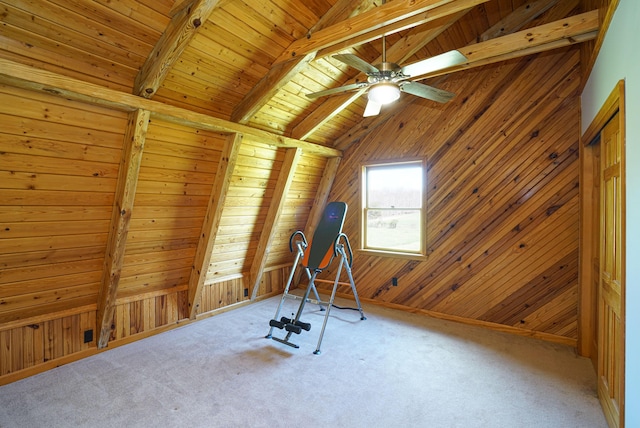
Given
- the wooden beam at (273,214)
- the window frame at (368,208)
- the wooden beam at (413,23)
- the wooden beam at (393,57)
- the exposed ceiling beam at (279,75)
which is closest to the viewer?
the wooden beam at (413,23)

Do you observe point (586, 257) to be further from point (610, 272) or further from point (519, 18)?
point (519, 18)

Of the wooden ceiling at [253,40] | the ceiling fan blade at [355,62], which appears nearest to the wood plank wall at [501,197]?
the wooden ceiling at [253,40]

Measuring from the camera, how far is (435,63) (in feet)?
7.00

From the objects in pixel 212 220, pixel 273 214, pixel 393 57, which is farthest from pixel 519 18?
pixel 212 220

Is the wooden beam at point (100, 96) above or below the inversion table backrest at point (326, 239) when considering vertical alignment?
above

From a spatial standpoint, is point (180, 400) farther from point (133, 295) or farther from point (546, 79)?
point (546, 79)

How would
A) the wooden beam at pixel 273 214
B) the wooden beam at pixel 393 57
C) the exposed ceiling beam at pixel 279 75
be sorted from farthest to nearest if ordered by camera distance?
the wooden beam at pixel 273 214 < the wooden beam at pixel 393 57 < the exposed ceiling beam at pixel 279 75

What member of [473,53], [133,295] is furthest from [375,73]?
[133,295]

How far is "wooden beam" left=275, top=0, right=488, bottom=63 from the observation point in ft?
7.03

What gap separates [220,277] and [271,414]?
2.43 m

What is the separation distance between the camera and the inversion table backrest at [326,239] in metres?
3.63

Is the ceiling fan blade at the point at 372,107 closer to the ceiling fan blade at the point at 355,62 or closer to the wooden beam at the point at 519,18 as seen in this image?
the ceiling fan blade at the point at 355,62

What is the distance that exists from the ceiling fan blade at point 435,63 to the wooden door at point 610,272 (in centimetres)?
111

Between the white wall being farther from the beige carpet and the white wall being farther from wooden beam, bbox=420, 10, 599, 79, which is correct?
the beige carpet
